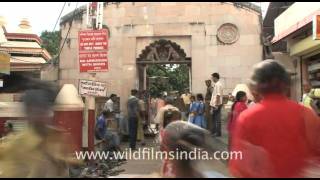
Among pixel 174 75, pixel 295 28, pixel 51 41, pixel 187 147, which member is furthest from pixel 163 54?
pixel 51 41

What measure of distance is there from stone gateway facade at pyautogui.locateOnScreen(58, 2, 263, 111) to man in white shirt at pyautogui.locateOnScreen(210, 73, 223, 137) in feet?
16.4

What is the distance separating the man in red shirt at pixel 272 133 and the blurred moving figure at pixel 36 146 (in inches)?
50.3

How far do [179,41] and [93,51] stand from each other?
7.96 meters

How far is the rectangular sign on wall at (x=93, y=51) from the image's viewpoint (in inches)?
439

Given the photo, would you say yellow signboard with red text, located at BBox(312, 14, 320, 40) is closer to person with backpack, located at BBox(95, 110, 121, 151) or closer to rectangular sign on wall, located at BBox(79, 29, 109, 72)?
rectangular sign on wall, located at BBox(79, 29, 109, 72)

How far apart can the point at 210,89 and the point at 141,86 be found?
6.87 m

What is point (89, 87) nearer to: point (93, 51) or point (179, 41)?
point (93, 51)

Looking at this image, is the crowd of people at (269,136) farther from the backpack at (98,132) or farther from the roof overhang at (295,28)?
the backpack at (98,132)

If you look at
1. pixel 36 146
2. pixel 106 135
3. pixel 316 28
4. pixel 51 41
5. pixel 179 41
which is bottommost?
pixel 106 135

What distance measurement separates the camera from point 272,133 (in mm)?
3094

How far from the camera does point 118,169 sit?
10.4 m

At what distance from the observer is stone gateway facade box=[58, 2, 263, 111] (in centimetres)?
1816

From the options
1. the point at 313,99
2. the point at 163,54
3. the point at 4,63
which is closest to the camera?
the point at 313,99

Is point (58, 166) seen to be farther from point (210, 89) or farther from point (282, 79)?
point (210, 89)
